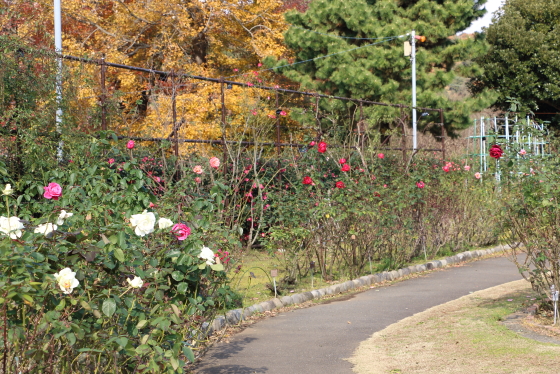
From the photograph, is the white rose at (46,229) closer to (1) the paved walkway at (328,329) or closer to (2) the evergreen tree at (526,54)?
(1) the paved walkway at (328,329)

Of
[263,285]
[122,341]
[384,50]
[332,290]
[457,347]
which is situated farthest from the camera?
[384,50]

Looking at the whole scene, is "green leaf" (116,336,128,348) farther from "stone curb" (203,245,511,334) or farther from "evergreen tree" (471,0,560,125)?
"evergreen tree" (471,0,560,125)

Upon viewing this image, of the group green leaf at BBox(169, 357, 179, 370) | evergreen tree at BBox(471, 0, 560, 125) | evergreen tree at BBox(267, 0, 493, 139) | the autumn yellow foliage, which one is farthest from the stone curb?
evergreen tree at BBox(471, 0, 560, 125)

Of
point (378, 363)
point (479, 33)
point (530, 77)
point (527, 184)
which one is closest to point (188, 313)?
point (378, 363)

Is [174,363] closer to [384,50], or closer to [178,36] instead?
[384,50]

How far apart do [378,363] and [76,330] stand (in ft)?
10.3

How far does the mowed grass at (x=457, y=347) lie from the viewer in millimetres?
5543

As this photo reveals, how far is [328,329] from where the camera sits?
7.23m

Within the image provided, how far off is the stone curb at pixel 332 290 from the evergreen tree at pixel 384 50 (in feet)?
37.3

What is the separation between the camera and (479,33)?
2583cm

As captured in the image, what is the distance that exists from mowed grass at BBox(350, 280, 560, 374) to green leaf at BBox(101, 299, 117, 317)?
2677mm

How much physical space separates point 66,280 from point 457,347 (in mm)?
3890

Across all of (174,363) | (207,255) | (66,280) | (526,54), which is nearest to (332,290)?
(207,255)

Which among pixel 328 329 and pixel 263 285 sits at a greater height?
pixel 263 285
